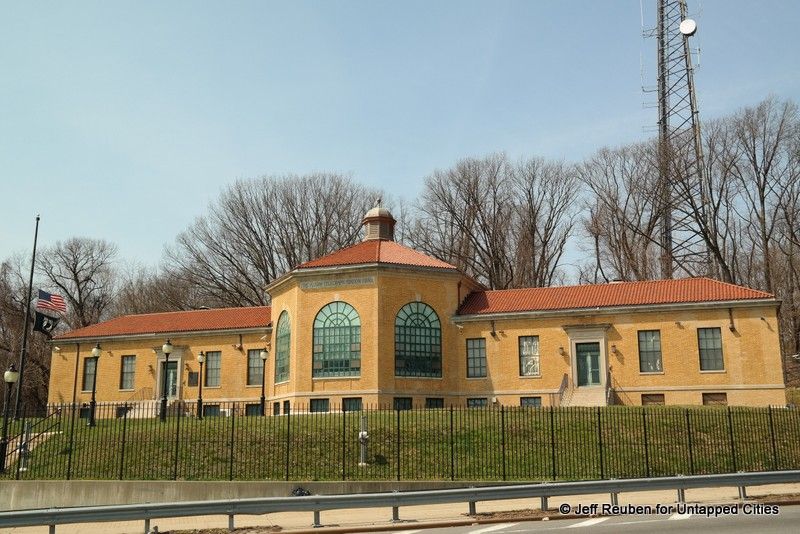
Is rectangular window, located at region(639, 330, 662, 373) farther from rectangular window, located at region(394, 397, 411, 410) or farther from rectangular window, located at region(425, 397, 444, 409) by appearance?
rectangular window, located at region(394, 397, 411, 410)

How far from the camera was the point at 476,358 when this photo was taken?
37.2 m

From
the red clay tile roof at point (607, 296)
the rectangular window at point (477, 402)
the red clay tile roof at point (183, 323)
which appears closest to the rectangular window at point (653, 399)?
the red clay tile roof at point (607, 296)

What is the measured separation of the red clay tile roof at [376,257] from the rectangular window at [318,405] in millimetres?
6468

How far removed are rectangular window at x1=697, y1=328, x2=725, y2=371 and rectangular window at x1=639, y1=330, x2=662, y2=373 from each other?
1.79 meters

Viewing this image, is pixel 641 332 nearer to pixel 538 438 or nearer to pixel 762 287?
pixel 538 438

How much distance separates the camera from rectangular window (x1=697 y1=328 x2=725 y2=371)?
33.9 m

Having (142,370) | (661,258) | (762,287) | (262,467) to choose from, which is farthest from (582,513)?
(762,287)

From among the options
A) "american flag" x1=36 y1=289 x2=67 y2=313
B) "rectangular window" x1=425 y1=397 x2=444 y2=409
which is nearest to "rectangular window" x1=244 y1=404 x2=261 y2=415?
"rectangular window" x1=425 y1=397 x2=444 y2=409

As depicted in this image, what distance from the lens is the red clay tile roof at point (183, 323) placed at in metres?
41.5

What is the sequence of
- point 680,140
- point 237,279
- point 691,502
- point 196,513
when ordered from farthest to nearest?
point 237,279
point 680,140
point 691,502
point 196,513

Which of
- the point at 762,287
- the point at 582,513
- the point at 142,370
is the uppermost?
the point at 762,287

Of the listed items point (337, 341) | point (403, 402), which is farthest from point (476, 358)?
point (337, 341)

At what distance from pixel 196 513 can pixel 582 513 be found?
309 inches

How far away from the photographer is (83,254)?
216 ft
